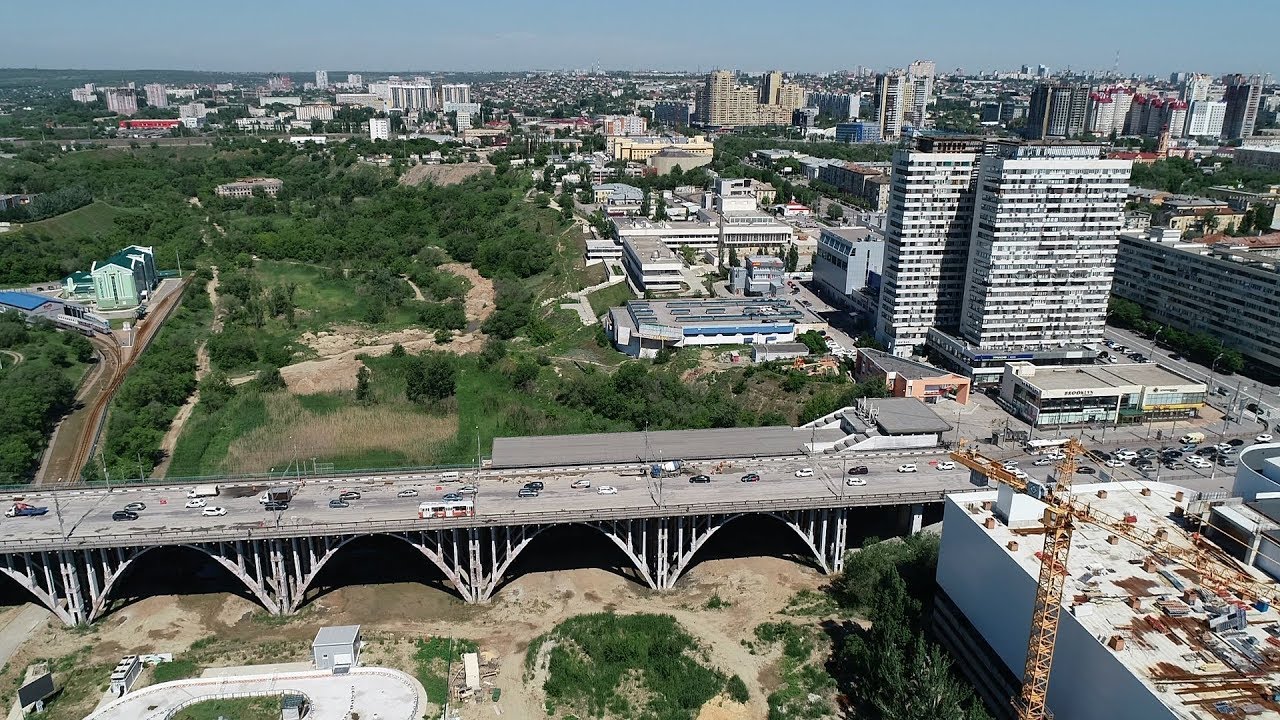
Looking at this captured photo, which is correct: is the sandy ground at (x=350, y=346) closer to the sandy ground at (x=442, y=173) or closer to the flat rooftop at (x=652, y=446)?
the flat rooftop at (x=652, y=446)

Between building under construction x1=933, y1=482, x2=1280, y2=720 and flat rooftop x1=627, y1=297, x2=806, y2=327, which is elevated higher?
building under construction x1=933, y1=482, x2=1280, y2=720

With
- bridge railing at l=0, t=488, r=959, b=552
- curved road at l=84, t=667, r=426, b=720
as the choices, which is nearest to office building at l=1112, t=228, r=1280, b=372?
bridge railing at l=0, t=488, r=959, b=552

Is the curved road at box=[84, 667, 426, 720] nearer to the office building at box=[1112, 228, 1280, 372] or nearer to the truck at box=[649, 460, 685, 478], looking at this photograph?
the truck at box=[649, 460, 685, 478]

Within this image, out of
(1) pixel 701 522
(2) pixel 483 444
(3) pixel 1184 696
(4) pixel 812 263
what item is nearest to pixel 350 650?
(1) pixel 701 522

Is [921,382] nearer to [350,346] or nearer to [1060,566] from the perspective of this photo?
[1060,566]

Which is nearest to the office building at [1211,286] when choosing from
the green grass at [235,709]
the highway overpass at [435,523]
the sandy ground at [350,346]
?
the highway overpass at [435,523]

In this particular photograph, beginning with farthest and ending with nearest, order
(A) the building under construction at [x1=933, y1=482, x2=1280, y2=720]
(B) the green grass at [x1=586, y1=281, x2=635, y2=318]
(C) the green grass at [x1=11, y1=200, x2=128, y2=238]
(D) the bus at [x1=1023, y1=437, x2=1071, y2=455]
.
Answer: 1. (C) the green grass at [x1=11, y1=200, x2=128, y2=238]
2. (B) the green grass at [x1=586, y1=281, x2=635, y2=318]
3. (D) the bus at [x1=1023, y1=437, x2=1071, y2=455]
4. (A) the building under construction at [x1=933, y1=482, x2=1280, y2=720]

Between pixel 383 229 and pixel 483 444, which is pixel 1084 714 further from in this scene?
pixel 383 229
